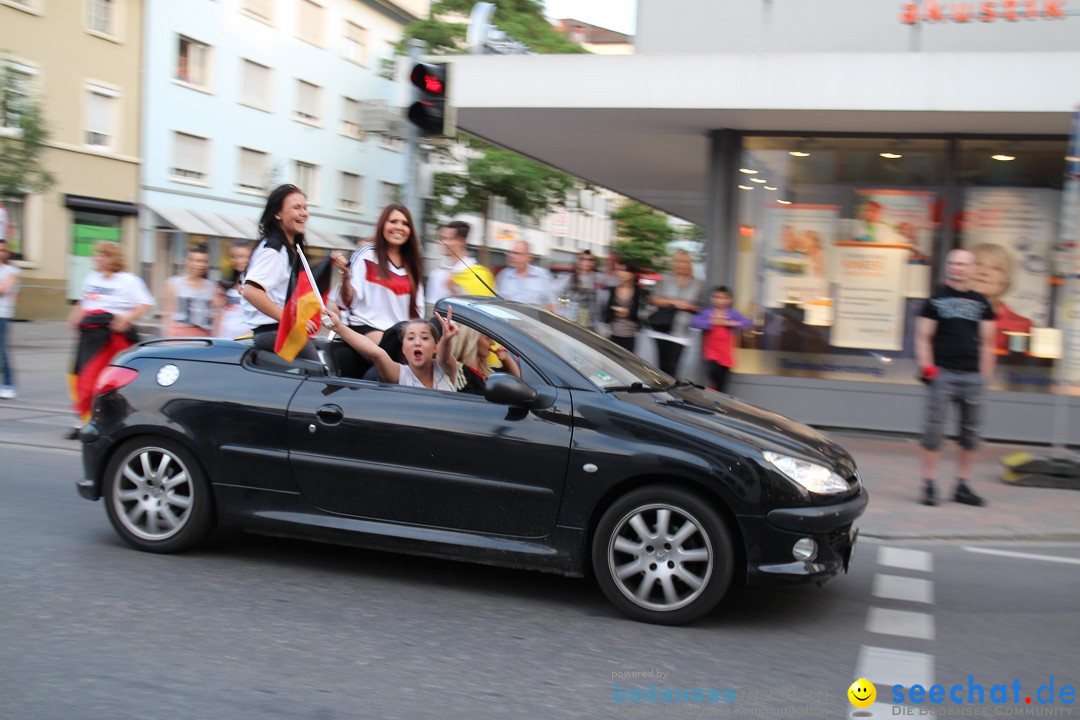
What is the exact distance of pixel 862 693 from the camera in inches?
159

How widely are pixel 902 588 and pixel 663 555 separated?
1792mm

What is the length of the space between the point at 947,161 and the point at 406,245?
7.42m

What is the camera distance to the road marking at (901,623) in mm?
4875

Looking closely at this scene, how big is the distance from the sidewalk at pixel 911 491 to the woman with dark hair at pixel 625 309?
2.59 m

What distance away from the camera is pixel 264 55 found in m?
36.2

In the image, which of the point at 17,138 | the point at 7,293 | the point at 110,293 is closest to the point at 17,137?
the point at 17,138

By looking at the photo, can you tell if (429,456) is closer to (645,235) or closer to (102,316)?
(102,316)

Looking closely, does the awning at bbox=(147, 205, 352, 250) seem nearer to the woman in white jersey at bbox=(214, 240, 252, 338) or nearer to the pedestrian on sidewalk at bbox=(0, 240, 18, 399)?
the pedestrian on sidewalk at bbox=(0, 240, 18, 399)

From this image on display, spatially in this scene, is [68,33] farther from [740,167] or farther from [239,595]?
[239,595]

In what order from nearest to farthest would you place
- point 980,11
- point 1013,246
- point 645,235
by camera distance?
point 980,11
point 1013,246
point 645,235

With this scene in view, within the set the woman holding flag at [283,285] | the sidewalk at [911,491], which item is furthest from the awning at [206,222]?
the woman holding flag at [283,285]

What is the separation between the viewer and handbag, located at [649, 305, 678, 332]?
432 inches

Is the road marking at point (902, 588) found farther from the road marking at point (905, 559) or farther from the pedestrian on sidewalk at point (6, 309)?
the pedestrian on sidewalk at point (6, 309)

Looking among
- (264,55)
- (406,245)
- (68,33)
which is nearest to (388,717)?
(406,245)
